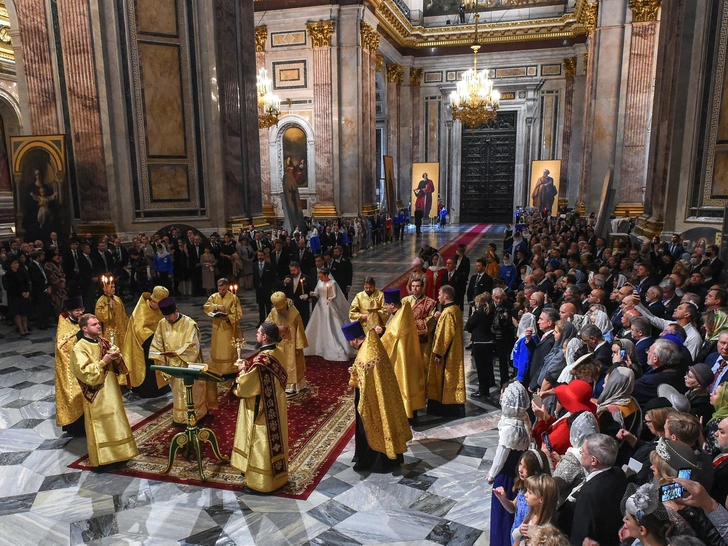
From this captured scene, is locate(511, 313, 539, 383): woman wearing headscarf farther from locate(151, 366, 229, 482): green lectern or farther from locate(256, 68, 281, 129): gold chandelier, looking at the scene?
locate(256, 68, 281, 129): gold chandelier

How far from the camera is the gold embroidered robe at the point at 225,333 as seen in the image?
22.4 feet

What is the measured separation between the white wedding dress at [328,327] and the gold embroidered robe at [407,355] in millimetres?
2444

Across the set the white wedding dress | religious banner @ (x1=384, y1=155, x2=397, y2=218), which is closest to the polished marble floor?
the white wedding dress

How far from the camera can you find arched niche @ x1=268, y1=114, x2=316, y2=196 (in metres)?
21.2

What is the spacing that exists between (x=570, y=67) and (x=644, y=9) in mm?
11593

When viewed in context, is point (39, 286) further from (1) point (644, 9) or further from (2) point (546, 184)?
(2) point (546, 184)

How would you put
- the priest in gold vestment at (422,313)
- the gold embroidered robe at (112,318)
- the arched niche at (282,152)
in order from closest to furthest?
the priest in gold vestment at (422,313) < the gold embroidered robe at (112,318) < the arched niche at (282,152)

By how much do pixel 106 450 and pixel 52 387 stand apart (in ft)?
9.18

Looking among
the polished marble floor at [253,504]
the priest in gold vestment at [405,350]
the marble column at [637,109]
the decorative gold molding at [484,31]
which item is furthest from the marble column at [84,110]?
the decorative gold molding at [484,31]

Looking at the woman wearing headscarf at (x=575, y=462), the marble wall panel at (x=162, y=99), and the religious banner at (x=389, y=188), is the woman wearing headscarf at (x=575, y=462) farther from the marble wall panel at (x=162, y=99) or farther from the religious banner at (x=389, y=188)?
the religious banner at (x=389, y=188)

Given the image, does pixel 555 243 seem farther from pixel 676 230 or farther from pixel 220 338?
pixel 220 338

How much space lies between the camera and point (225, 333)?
6.92 metres

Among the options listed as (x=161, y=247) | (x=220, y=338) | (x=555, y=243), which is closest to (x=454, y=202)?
(x=555, y=243)

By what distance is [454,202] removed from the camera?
3080 cm
